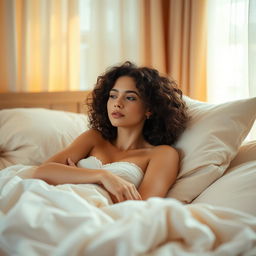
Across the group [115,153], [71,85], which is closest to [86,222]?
[115,153]

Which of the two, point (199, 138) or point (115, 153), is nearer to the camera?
point (199, 138)

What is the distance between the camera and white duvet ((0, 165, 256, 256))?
1.02 m

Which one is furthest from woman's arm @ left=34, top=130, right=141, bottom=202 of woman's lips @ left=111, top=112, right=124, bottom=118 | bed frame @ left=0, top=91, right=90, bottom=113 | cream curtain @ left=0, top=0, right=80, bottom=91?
cream curtain @ left=0, top=0, right=80, bottom=91

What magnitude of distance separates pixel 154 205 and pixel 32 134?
4.30 feet

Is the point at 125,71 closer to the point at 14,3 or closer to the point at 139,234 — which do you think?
the point at 139,234

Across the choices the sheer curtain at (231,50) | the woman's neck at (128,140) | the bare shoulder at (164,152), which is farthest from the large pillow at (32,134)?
the sheer curtain at (231,50)

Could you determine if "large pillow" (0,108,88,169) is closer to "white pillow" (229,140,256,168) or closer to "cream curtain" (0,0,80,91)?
"cream curtain" (0,0,80,91)

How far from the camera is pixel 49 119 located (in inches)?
94.4

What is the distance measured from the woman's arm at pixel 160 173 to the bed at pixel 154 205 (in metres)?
0.06

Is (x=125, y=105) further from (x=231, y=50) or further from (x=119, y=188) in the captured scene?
(x=231, y=50)

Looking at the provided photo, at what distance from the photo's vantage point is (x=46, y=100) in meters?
2.89

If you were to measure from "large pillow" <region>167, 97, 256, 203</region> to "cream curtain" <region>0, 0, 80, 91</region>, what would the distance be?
140 cm

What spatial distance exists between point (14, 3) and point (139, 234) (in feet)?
7.40

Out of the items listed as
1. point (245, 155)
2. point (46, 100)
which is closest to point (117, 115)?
point (245, 155)
